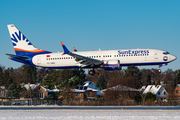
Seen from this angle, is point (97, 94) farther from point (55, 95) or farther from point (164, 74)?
point (164, 74)

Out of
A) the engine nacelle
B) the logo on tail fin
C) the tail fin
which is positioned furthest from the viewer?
the logo on tail fin

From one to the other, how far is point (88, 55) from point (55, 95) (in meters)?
40.7

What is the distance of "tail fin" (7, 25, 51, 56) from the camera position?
6113 cm

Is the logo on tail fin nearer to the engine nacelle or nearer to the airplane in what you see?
the airplane

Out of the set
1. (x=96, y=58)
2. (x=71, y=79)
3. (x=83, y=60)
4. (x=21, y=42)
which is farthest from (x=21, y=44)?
(x=71, y=79)

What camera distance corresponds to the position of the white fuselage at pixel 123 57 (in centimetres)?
5166

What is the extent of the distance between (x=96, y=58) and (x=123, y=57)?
5416 millimetres

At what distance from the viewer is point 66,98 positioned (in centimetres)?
7756

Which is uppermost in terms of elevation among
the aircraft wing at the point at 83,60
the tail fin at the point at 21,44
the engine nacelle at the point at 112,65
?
the tail fin at the point at 21,44

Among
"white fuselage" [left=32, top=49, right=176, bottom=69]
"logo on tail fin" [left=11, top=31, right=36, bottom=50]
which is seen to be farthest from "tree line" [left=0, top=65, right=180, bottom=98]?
"white fuselage" [left=32, top=49, right=176, bottom=69]

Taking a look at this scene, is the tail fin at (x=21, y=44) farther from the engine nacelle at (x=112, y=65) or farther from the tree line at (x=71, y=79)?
the tree line at (x=71, y=79)

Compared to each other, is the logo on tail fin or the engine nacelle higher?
the logo on tail fin

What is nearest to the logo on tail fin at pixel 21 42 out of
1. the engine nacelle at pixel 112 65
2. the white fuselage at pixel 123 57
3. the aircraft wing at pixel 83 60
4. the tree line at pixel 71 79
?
the white fuselage at pixel 123 57

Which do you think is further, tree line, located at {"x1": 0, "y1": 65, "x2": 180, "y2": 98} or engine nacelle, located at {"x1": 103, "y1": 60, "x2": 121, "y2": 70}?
tree line, located at {"x1": 0, "y1": 65, "x2": 180, "y2": 98}
